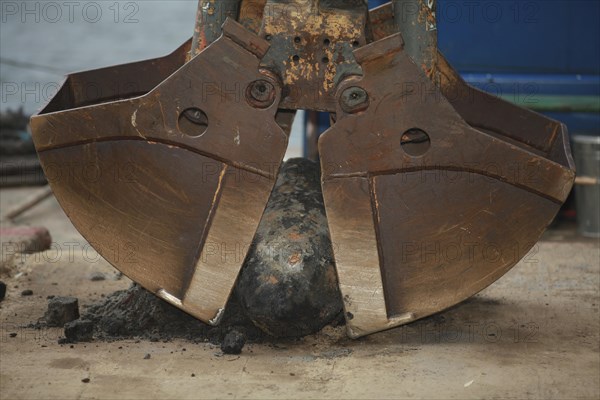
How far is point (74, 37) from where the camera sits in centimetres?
1441

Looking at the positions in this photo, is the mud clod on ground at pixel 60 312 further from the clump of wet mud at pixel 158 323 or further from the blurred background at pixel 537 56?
the blurred background at pixel 537 56

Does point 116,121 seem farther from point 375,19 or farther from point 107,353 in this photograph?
point 375,19

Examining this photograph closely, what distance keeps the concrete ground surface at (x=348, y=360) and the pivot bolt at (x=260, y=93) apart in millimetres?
943

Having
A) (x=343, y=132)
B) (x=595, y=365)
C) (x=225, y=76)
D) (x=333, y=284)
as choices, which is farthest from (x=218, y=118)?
(x=595, y=365)

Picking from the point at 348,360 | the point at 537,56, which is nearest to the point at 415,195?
the point at 348,360

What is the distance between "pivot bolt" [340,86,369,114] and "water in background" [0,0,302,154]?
6234 millimetres

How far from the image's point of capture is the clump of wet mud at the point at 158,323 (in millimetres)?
3912

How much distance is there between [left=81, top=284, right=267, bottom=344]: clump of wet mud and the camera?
3.91 m

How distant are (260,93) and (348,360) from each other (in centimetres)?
104

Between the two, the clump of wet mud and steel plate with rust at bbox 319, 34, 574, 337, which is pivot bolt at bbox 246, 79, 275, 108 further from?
the clump of wet mud

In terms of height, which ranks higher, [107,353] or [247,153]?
[247,153]

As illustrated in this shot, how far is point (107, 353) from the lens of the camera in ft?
12.2

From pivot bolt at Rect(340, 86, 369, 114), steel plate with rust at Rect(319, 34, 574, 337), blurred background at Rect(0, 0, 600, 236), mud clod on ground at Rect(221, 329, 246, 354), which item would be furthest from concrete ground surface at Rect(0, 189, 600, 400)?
blurred background at Rect(0, 0, 600, 236)

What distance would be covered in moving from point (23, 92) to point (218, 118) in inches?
303
